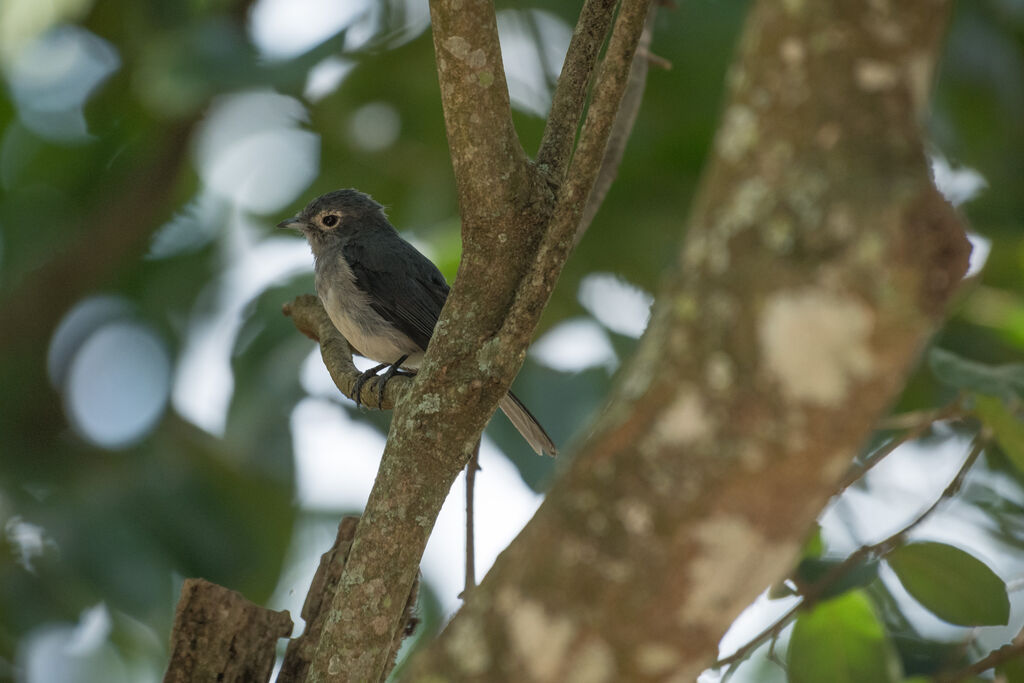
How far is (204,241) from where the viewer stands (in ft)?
28.3

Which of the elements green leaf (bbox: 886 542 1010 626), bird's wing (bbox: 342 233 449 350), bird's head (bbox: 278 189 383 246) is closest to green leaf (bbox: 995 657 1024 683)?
green leaf (bbox: 886 542 1010 626)

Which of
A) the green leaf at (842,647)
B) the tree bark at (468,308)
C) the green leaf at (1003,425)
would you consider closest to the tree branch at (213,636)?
the tree bark at (468,308)

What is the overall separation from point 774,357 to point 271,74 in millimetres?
5008

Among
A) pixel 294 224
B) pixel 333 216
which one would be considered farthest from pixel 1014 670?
pixel 294 224

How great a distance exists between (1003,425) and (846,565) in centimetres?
62

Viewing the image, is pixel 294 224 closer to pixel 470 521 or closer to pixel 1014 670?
pixel 470 521

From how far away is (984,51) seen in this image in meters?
6.29

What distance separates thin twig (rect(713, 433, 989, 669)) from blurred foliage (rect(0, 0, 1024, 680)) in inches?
72.5

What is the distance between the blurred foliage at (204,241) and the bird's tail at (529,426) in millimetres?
282

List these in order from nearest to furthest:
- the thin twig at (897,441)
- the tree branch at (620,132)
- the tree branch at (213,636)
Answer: the thin twig at (897,441) → the tree branch at (213,636) → the tree branch at (620,132)

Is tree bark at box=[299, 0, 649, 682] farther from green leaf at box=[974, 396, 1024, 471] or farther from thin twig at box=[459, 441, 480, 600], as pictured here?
green leaf at box=[974, 396, 1024, 471]

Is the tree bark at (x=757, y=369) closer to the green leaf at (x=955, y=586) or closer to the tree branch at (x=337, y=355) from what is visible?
the green leaf at (x=955, y=586)

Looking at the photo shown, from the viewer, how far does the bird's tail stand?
489 centimetres

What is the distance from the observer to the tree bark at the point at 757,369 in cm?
151
